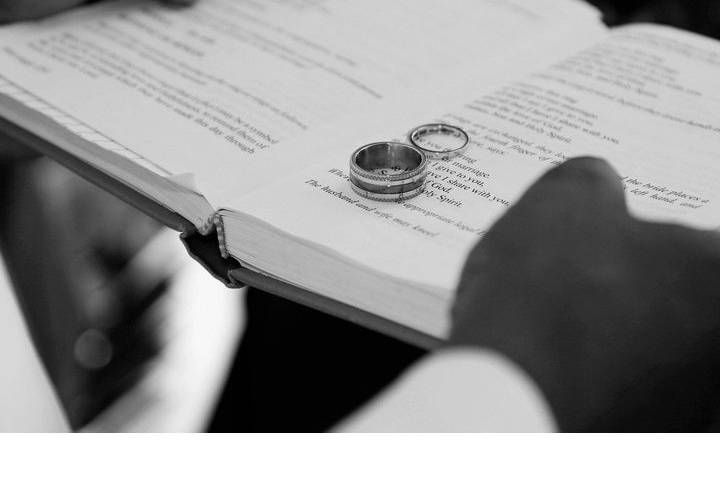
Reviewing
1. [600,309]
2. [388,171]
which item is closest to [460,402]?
[600,309]

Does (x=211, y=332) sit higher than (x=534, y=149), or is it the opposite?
(x=534, y=149)

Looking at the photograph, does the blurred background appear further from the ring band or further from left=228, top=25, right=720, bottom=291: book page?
the ring band

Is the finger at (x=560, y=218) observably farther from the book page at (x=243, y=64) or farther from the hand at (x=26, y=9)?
the hand at (x=26, y=9)

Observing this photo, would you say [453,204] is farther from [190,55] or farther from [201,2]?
[201,2]

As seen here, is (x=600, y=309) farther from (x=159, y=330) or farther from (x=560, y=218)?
(x=159, y=330)

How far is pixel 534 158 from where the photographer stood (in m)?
0.68

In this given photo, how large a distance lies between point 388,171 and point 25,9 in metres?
0.54

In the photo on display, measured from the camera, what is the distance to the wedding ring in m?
0.62

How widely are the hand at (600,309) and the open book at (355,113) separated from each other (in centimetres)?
7

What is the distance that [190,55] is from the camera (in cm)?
88

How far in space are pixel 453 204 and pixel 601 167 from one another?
0.40ft

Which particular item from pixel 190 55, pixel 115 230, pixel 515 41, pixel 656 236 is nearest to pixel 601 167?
pixel 656 236

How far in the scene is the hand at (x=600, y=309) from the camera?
415 mm

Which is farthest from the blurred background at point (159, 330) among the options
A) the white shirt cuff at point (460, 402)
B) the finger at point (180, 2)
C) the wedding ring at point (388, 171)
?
the white shirt cuff at point (460, 402)
